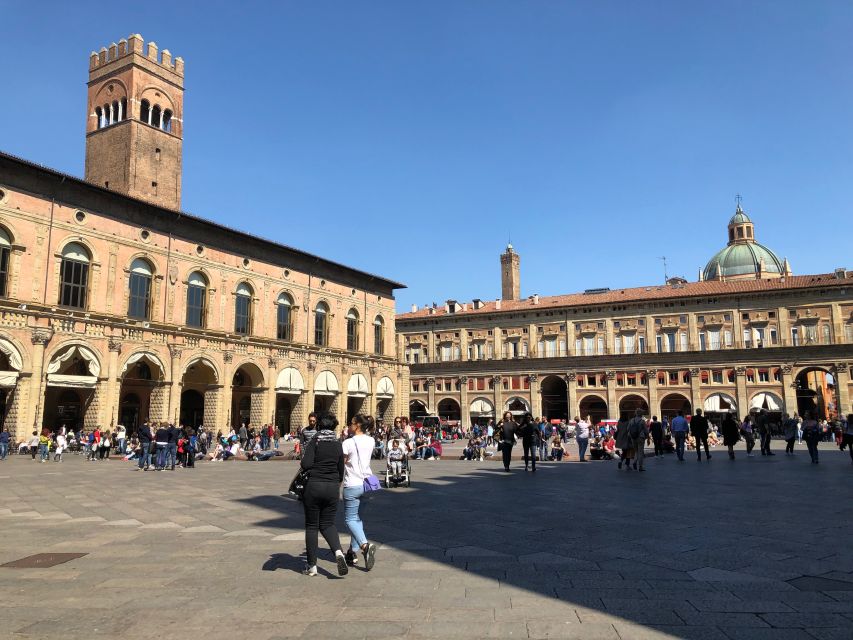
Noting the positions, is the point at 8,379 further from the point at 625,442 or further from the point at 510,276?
the point at 510,276

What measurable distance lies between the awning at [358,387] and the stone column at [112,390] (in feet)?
57.7

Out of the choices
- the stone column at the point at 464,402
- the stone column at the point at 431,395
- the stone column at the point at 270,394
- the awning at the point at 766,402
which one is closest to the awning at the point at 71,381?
the stone column at the point at 270,394

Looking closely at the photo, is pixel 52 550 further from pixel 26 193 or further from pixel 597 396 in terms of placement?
pixel 597 396

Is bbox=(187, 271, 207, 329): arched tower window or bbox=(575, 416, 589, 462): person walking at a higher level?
bbox=(187, 271, 207, 329): arched tower window

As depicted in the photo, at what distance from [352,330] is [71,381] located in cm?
2106

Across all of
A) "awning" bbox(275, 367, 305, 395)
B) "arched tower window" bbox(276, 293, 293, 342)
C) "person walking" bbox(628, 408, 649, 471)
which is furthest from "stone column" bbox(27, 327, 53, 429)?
"person walking" bbox(628, 408, 649, 471)

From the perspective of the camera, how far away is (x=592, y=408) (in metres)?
61.3

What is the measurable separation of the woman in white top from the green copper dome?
8468 centimetres

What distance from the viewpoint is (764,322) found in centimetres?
5525

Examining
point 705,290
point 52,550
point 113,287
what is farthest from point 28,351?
point 705,290

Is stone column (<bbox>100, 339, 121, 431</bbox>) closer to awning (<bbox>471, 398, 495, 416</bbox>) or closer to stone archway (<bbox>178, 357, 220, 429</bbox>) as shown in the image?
stone archway (<bbox>178, 357, 220, 429</bbox>)

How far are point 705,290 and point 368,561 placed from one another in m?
57.7

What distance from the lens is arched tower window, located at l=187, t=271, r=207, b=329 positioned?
118ft

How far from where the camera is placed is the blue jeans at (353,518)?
21.3 ft
